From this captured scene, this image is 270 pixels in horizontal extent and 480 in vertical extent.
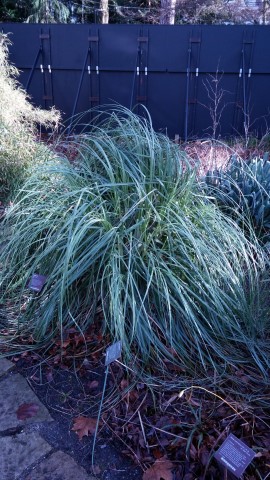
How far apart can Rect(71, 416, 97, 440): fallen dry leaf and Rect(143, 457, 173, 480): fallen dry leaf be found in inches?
11.0

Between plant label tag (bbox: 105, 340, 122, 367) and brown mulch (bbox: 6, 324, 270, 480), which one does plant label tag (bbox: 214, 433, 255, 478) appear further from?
plant label tag (bbox: 105, 340, 122, 367)

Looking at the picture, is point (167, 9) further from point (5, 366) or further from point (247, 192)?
point (5, 366)

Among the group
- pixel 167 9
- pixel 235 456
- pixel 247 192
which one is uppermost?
pixel 167 9

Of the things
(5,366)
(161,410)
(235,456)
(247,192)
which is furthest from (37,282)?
(247,192)

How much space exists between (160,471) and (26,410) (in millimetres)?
614

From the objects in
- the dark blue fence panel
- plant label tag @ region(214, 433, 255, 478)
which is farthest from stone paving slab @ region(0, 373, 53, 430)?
the dark blue fence panel

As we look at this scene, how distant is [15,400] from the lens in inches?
70.6

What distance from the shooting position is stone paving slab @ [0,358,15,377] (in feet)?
6.48

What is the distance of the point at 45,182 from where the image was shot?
2.58 metres

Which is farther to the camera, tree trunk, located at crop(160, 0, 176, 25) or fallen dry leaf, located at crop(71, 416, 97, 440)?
tree trunk, located at crop(160, 0, 176, 25)

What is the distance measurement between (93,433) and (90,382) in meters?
0.28

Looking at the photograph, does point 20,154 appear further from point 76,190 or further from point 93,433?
point 93,433

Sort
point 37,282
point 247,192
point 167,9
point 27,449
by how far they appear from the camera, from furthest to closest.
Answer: point 167,9 → point 247,192 → point 37,282 → point 27,449

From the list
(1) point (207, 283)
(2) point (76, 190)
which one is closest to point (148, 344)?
(1) point (207, 283)
